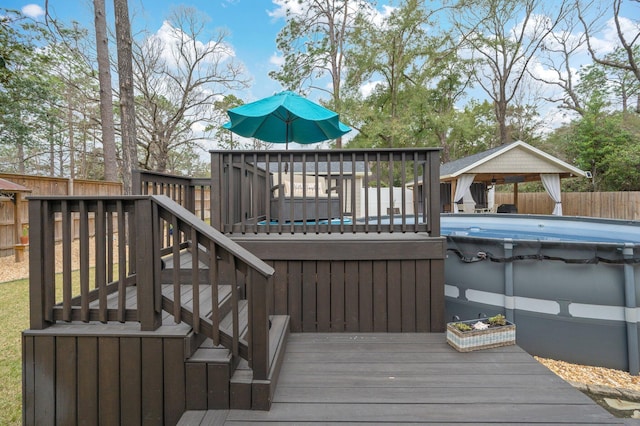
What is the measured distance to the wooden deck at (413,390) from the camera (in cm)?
183

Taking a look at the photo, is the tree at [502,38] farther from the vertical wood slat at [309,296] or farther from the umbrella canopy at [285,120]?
the vertical wood slat at [309,296]

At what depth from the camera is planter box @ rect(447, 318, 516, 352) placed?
2633 millimetres

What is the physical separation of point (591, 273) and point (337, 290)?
96.1 inches

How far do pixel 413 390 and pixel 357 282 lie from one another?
1.13 m

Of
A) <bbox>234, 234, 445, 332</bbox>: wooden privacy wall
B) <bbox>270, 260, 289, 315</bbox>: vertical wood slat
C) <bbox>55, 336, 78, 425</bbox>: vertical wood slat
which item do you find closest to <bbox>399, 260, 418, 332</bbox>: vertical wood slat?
<bbox>234, 234, 445, 332</bbox>: wooden privacy wall

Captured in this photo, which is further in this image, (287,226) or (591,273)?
(287,226)

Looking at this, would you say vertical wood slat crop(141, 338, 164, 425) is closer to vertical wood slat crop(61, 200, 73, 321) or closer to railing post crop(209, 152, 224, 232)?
vertical wood slat crop(61, 200, 73, 321)

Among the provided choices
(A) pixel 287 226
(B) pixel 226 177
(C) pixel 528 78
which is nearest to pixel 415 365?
(A) pixel 287 226

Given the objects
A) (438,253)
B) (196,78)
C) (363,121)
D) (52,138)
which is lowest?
(438,253)

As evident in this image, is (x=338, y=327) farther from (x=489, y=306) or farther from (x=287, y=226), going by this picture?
(x=489, y=306)

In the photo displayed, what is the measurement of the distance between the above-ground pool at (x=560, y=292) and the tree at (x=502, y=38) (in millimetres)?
18227

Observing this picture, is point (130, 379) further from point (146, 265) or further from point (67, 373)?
point (146, 265)

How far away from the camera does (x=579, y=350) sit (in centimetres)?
312

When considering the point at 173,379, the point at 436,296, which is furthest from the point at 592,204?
the point at 173,379
